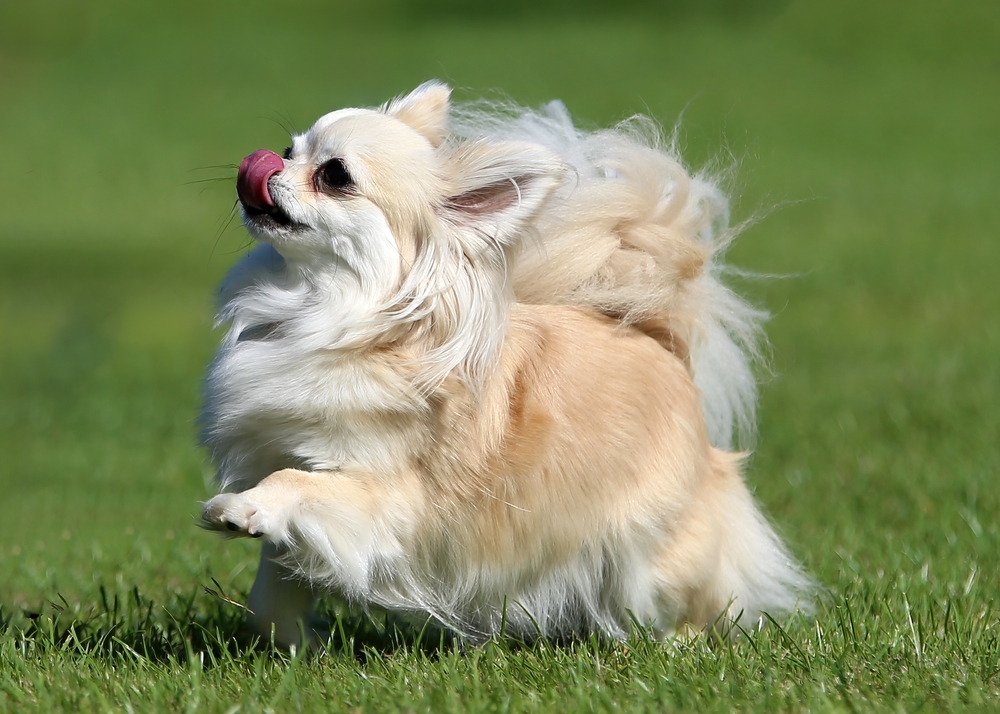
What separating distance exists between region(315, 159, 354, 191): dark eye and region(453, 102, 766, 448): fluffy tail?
78 cm

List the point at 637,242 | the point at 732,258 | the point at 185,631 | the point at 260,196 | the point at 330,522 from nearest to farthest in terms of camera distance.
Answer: the point at 330,522
the point at 260,196
the point at 185,631
the point at 637,242
the point at 732,258

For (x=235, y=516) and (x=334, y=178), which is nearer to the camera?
(x=235, y=516)

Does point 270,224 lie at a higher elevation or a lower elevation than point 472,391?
higher

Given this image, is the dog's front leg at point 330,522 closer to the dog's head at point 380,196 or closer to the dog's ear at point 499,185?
the dog's head at point 380,196

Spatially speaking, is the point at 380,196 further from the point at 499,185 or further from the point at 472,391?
the point at 472,391

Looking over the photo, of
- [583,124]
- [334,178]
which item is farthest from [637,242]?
[334,178]

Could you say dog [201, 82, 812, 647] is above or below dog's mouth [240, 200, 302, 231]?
below

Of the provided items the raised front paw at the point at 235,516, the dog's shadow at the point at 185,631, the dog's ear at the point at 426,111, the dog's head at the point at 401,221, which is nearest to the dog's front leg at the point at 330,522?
the raised front paw at the point at 235,516

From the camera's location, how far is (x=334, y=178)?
369 cm

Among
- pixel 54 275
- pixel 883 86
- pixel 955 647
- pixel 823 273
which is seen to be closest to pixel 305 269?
pixel 955 647

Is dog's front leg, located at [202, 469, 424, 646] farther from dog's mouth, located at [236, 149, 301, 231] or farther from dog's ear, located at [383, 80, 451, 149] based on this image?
dog's ear, located at [383, 80, 451, 149]

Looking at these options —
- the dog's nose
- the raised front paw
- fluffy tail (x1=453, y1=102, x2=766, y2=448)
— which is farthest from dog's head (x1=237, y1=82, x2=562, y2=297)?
the raised front paw

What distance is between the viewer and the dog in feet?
11.8

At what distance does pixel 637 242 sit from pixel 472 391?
1103mm
